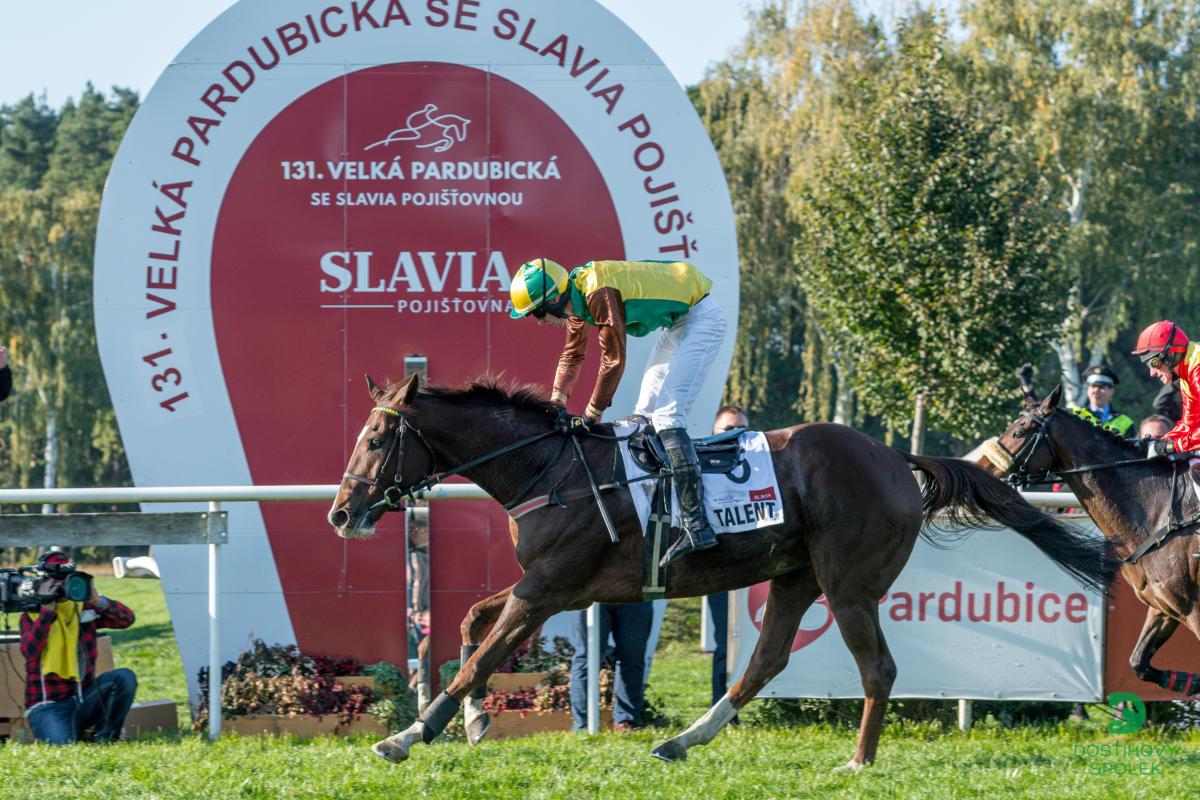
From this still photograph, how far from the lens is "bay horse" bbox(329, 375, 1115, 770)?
5945 mm

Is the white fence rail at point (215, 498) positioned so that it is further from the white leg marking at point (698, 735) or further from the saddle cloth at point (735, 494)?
the saddle cloth at point (735, 494)

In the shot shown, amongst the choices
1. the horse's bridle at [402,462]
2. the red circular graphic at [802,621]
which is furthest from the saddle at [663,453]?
the red circular graphic at [802,621]

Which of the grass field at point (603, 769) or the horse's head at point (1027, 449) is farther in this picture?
the horse's head at point (1027, 449)

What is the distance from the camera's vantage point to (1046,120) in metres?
27.9

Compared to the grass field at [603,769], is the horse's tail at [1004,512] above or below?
above

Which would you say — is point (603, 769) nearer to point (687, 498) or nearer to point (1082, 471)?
point (687, 498)

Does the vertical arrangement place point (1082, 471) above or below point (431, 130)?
below

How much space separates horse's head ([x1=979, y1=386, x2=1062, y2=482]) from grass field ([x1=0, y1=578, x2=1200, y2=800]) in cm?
140

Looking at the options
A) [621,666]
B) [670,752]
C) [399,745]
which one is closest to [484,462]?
[399,745]

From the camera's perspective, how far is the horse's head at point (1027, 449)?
7359 mm

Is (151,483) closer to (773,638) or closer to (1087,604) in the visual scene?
(773,638)

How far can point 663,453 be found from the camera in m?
6.14

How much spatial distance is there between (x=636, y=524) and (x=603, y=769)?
40.7 inches

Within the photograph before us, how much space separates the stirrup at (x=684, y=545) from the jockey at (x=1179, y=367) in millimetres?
2557
